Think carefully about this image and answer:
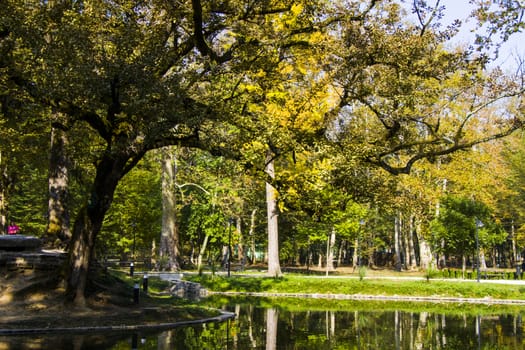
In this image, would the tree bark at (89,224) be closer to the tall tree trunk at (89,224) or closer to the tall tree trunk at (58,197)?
the tall tree trunk at (89,224)

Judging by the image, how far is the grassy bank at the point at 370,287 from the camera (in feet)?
96.2

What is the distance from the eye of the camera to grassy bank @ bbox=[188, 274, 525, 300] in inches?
1154

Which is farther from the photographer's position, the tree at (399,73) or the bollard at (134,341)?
the tree at (399,73)

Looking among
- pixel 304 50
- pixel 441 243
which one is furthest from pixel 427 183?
pixel 304 50

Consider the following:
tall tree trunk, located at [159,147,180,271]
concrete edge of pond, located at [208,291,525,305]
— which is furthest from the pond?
tall tree trunk, located at [159,147,180,271]

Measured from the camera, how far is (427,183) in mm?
42969

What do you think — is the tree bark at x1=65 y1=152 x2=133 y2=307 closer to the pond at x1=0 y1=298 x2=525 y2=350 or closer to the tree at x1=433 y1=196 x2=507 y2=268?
the pond at x1=0 y1=298 x2=525 y2=350

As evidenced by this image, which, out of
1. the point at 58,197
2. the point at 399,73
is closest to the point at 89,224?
the point at 58,197

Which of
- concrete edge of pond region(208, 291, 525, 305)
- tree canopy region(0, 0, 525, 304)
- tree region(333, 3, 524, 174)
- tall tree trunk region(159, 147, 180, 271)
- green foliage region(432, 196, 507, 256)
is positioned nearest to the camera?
tree canopy region(0, 0, 525, 304)

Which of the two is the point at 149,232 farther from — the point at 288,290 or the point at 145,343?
the point at 145,343

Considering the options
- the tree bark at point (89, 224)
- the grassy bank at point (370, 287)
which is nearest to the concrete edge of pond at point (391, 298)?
the grassy bank at point (370, 287)

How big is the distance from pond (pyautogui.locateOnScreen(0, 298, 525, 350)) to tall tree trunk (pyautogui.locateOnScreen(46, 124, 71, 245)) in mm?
7444

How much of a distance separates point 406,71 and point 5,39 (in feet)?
40.1

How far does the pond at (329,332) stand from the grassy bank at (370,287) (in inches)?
210
